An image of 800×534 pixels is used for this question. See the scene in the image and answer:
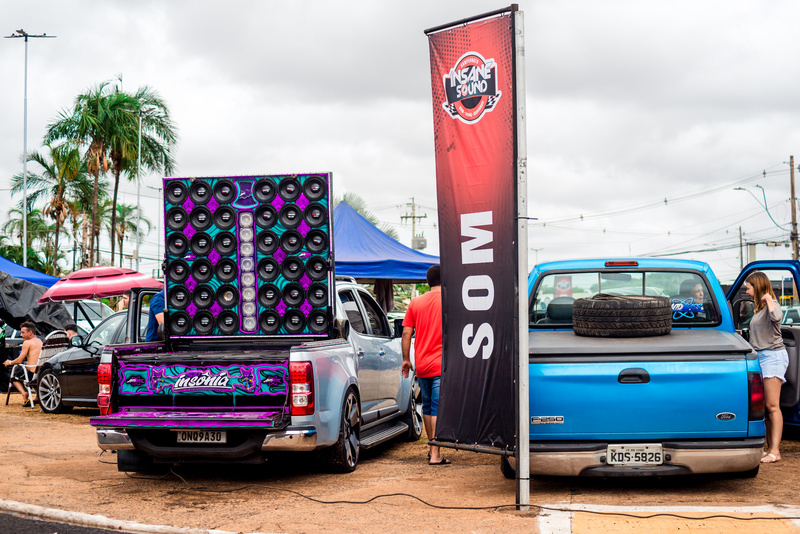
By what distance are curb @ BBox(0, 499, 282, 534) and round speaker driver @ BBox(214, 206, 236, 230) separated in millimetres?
3269

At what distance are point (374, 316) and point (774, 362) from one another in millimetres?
4251

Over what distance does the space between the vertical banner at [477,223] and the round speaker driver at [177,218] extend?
3190 mm

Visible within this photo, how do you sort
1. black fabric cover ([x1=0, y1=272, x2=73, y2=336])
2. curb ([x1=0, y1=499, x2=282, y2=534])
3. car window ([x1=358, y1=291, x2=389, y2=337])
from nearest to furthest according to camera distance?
curb ([x1=0, y1=499, x2=282, y2=534]) → car window ([x1=358, y1=291, x2=389, y2=337]) → black fabric cover ([x1=0, y1=272, x2=73, y2=336])

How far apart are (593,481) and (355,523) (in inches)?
92.3

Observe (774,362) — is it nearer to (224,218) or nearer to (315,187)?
(315,187)

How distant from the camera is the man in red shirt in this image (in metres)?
8.32

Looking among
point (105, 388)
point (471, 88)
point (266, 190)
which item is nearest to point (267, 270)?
point (266, 190)

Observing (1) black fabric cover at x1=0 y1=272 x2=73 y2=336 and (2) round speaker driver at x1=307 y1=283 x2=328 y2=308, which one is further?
(1) black fabric cover at x1=0 y1=272 x2=73 y2=336

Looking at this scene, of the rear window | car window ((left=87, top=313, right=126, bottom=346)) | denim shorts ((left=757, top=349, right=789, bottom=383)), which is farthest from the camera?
car window ((left=87, top=313, right=126, bottom=346))

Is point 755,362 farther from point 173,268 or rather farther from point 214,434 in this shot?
point 173,268

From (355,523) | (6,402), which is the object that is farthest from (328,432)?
(6,402)

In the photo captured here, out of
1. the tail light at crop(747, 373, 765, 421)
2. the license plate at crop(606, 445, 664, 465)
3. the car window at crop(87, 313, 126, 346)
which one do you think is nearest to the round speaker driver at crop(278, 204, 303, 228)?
the license plate at crop(606, 445, 664, 465)

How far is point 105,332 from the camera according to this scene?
13656 millimetres

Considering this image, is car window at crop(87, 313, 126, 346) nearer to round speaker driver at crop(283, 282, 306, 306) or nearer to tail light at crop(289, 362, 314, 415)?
round speaker driver at crop(283, 282, 306, 306)
